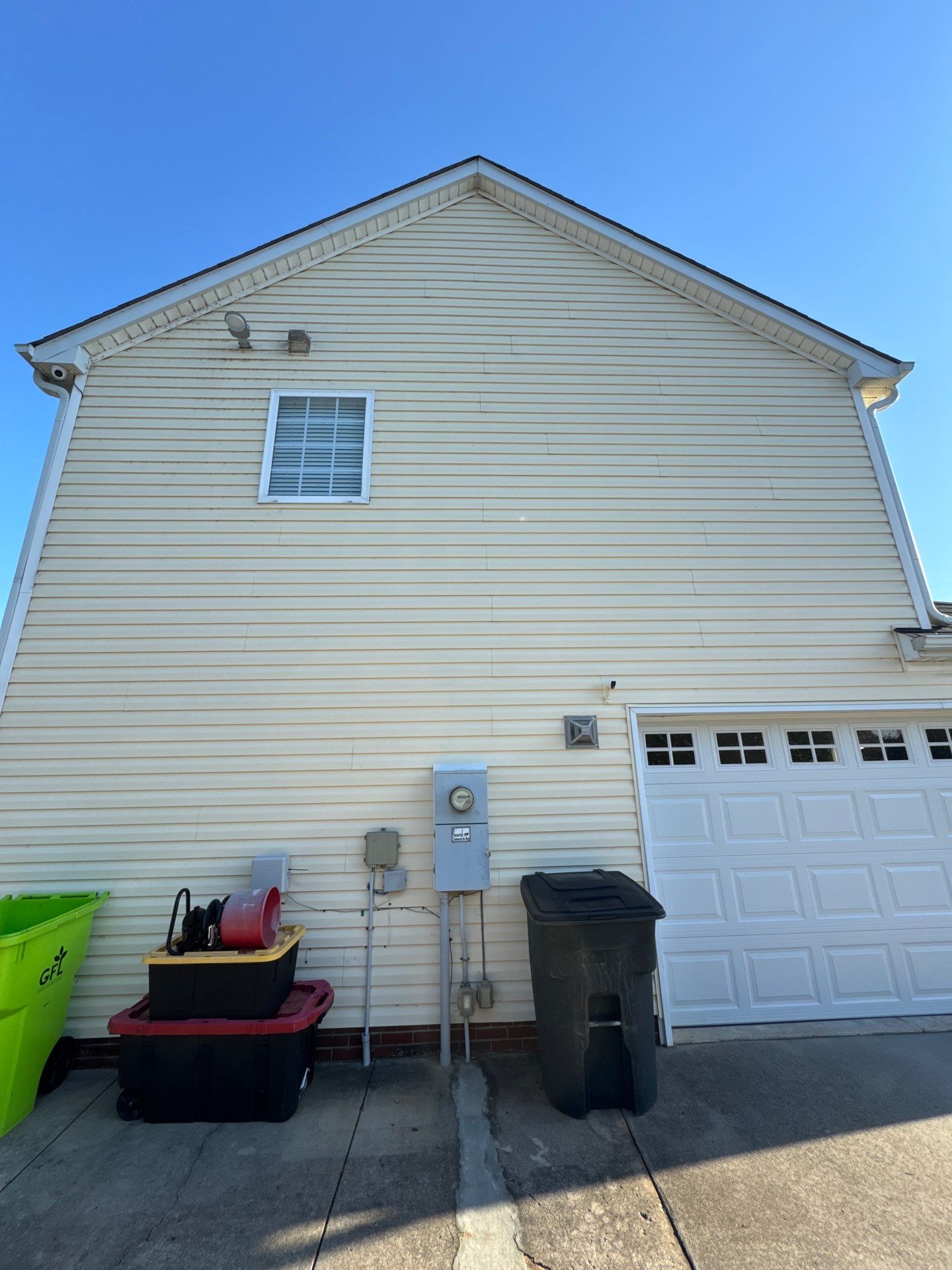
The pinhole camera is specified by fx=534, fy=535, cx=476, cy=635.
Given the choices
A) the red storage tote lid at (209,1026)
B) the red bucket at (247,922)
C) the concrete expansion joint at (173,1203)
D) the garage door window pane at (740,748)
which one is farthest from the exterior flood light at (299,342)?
the concrete expansion joint at (173,1203)

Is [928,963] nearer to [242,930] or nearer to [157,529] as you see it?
[242,930]

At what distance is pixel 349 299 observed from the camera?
512cm

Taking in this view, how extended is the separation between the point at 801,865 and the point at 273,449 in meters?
5.50

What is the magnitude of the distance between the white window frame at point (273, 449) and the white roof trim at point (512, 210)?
1.28 metres

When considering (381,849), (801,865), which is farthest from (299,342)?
(801,865)

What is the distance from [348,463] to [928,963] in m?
6.08

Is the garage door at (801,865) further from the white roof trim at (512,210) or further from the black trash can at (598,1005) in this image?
the white roof trim at (512,210)

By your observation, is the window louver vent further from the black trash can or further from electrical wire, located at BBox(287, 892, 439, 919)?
the black trash can

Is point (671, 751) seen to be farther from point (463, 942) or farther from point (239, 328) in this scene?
point (239, 328)

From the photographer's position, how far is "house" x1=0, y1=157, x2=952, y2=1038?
3.84m

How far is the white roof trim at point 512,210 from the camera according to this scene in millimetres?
4922

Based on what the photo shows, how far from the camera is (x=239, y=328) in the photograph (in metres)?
4.72

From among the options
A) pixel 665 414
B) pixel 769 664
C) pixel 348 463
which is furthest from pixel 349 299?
pixel 769 664

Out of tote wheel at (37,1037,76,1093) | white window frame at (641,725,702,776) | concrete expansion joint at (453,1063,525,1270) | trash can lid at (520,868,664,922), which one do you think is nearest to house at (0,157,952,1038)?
white window frame at (641,725,702,776)
